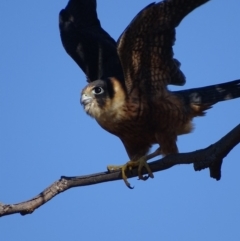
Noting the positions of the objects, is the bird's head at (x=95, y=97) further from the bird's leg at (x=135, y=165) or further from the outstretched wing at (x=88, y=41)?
the bird's leg at (x=135, y=165)

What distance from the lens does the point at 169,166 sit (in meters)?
4.29

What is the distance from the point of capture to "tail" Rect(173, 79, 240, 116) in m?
5.81

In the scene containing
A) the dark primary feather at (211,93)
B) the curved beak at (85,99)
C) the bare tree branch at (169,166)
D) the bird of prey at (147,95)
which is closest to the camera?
the bare tree branch at (169,166)

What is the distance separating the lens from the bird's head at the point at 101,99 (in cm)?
563

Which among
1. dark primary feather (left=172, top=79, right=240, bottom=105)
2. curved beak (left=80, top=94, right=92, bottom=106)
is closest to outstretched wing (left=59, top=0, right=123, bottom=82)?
curved beak (left=80, top=94, right=92, bottom=106)

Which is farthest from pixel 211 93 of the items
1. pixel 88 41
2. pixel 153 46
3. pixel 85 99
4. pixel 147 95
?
pixel 88 41

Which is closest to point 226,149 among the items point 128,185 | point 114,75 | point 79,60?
point 128,185

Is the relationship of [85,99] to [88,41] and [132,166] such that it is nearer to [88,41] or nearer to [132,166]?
[132,166]

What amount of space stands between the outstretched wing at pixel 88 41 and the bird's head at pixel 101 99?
1.25 feet

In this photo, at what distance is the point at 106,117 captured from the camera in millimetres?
5688

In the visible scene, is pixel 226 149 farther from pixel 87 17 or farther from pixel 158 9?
pixel 87 17

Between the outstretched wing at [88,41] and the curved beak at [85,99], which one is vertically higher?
the outstretched wing at [88,41]

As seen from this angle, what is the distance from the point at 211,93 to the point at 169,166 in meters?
1.78

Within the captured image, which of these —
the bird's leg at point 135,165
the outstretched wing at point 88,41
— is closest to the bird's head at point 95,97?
the outstretched wing at point 88,41
